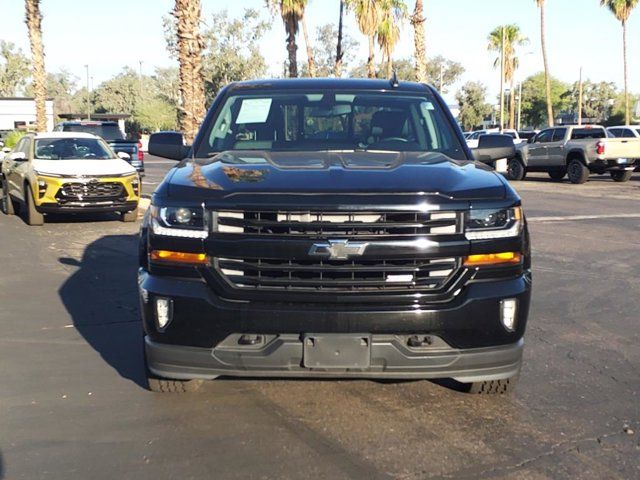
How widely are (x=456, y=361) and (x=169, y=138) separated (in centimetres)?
313

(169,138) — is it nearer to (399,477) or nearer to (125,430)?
(125,430)

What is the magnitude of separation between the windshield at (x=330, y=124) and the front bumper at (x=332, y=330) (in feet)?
5.01

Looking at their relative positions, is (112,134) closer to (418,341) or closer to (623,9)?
(418,341)

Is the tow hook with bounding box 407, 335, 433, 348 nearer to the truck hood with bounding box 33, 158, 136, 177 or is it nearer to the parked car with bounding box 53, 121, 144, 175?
the truck hood with bounding box 33, 158, 136, 177

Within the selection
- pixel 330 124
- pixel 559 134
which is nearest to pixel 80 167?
pixel 330 124

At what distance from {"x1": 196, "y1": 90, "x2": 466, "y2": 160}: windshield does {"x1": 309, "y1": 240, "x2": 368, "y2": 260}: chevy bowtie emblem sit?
1488mm

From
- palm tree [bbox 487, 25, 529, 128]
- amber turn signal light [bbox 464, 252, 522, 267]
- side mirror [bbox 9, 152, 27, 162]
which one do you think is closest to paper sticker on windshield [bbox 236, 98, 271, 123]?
amber turn signal light [bbox 464, 252, 522, 267]

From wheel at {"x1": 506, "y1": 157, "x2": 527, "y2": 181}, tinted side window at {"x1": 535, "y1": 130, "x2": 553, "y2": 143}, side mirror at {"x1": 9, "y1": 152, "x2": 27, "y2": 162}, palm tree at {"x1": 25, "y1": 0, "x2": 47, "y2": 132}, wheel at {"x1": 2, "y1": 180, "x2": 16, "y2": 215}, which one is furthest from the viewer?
wheel at {"x1": 506, "y1": 157, "x2": 527, "y2": 181}

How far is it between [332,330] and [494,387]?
133 cm

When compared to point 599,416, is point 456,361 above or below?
above

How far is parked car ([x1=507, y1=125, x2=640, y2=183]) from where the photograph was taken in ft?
74.3

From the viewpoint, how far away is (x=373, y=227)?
11.9 ft

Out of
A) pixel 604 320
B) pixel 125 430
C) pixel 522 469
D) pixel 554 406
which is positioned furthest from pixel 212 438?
pixel 604 320

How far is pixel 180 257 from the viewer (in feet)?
12.2
